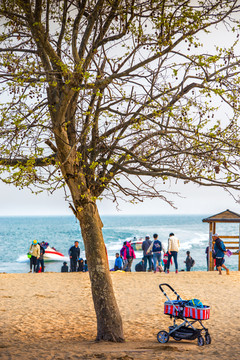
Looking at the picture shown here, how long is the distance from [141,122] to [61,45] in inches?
98.9

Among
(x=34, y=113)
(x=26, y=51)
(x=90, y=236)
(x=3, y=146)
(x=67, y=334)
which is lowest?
(x=67, y=334)

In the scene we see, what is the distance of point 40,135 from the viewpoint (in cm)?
976

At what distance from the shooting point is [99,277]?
33.0 ft

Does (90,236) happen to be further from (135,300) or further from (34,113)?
(135,300)

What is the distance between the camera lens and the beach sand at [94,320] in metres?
8.90

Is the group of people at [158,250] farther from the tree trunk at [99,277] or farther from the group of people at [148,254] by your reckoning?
the tree trunk at [99,277]

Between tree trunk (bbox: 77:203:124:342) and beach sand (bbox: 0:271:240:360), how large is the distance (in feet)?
1.11

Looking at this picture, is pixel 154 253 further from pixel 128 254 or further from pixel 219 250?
pixel 219 250

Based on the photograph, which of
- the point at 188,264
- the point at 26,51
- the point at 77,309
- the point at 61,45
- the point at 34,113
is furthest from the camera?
the point at 188,264

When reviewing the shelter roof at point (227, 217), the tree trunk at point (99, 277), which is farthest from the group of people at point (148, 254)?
the tree trunk at point (99, 277)

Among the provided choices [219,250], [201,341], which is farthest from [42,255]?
[201,341]

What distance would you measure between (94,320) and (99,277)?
10.8 ft

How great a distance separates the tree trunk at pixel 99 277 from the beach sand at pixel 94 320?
34 cm

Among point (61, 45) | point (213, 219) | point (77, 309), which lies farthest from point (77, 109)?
point (213, 219)
